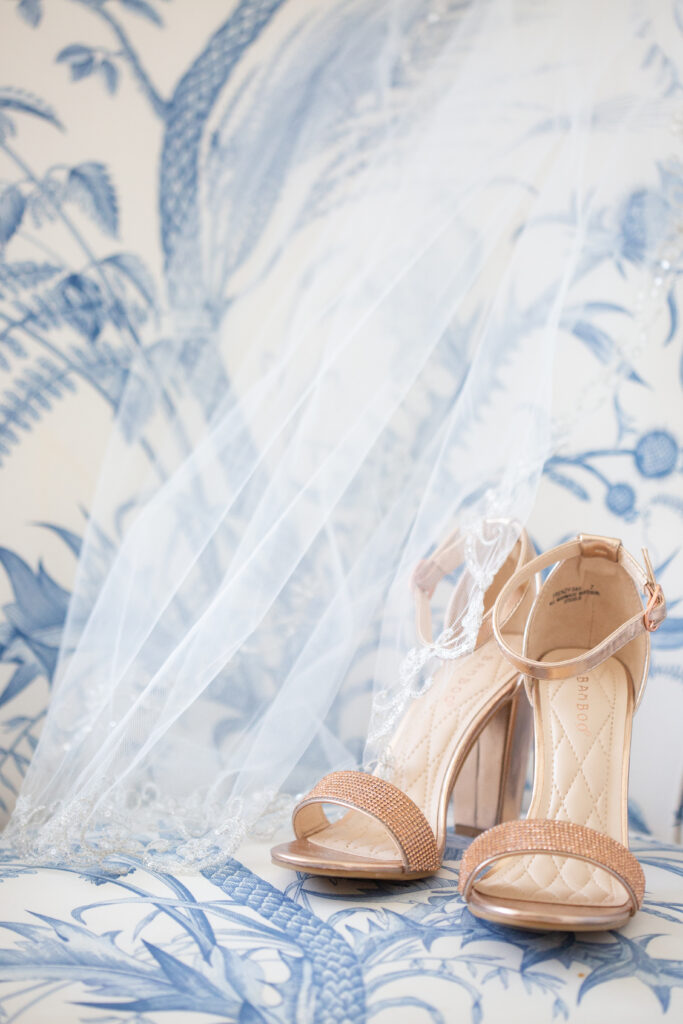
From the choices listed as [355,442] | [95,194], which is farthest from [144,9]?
[355,442]

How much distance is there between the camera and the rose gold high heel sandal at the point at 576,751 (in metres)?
0.70

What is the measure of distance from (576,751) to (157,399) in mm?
794

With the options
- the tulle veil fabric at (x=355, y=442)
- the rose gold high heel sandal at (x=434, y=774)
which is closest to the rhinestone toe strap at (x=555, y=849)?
the rose gold high heel sandal at (x=434, y=774)

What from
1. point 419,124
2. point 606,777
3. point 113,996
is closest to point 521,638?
point 606,777

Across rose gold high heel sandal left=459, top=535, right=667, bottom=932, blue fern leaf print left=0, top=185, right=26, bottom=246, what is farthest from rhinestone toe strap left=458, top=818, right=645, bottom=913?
blue fern leaf print left=0, top=185, right=26, bottom=246

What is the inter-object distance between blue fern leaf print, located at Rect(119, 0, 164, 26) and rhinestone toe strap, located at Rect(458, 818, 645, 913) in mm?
1278

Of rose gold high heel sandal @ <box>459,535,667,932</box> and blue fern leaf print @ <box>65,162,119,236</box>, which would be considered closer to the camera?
rose gold high heel sandal @ <box>459,535,667,932</box>

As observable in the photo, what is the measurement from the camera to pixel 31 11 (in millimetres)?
1220

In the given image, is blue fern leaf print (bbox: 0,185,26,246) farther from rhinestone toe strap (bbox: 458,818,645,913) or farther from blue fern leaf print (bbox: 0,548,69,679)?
rhinestone toe strap (bbox: 458,818,645,913)

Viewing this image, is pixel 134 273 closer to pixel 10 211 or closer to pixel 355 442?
pixel 10 211

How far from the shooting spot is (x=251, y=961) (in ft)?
2.20

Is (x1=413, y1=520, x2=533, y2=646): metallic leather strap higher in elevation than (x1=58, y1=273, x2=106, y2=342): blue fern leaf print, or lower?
lower

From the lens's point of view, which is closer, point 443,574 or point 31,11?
point 443,574

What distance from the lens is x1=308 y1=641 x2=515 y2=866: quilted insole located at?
928 millimetres
